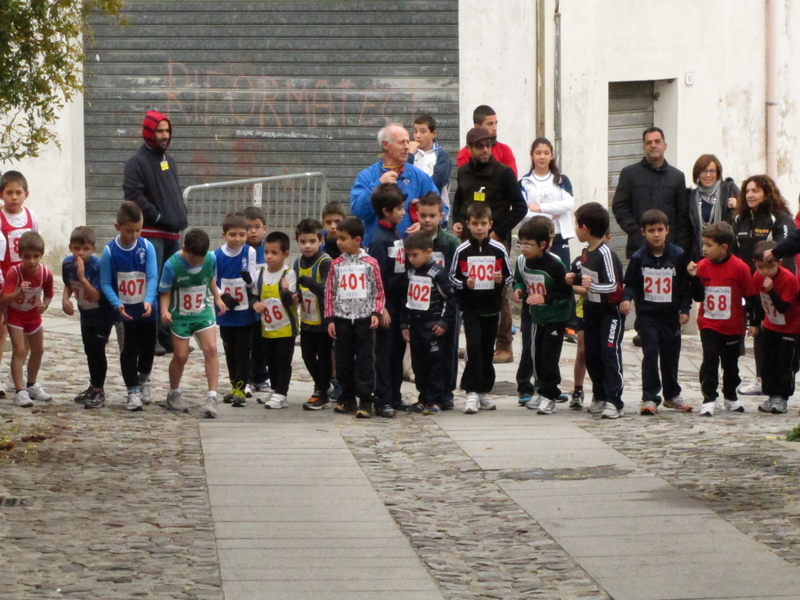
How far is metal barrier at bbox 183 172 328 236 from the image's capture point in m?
14.1

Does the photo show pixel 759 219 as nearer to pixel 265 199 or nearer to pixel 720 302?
pixel 720 302

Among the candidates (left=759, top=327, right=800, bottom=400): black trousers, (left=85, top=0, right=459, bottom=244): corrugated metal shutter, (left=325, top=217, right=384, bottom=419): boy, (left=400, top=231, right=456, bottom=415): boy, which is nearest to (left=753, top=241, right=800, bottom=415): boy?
(left=759, top=327, right=800, bottom=400): black trousers

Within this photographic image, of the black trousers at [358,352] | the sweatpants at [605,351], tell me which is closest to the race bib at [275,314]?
the black trousers at [358,352]

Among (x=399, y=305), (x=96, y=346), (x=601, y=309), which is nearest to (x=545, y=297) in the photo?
(x=601, y=309)

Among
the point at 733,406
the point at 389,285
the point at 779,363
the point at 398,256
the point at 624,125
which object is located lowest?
the point at 733,406

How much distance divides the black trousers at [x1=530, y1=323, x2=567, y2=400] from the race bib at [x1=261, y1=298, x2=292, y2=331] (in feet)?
5.99

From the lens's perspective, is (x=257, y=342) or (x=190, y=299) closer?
(x=190, y=299)

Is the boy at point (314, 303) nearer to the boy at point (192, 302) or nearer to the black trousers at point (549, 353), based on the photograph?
the boy at point (192, 302)

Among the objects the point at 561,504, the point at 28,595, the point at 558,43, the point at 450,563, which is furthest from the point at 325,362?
the point at 558,43

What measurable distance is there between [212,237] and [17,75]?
6.70 meters

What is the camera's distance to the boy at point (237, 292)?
32.7 feet

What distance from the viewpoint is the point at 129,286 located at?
9609mm

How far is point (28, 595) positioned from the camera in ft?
17.8

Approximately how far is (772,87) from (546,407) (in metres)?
9.10
